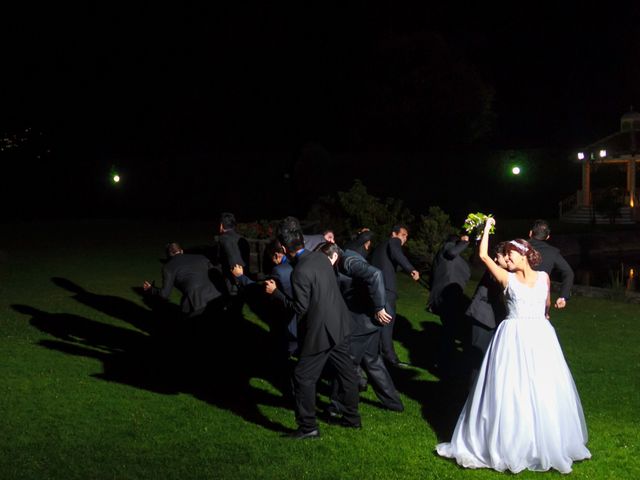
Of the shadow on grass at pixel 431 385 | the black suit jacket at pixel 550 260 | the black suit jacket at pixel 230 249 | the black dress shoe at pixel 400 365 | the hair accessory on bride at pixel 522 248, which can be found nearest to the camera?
the hair accessory on bride at pixel 522 248

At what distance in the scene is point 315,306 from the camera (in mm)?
7270

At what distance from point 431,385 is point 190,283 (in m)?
3.09

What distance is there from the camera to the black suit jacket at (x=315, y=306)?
7.23m

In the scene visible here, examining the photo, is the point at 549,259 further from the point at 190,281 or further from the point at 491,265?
the point at 190,281

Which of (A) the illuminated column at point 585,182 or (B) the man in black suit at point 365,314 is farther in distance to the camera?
(A) the illuminated column at point 585,182

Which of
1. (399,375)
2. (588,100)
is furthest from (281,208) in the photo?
(399,375)

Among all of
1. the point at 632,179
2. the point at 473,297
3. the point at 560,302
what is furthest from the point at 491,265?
the point at 632,179

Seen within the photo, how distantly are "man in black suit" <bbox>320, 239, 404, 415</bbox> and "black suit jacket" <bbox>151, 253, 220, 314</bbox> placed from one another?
259 centimetres

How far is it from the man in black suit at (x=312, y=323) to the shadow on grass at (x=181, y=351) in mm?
658

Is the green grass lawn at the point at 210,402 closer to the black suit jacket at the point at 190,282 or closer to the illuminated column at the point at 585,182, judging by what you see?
the black suit jacket at the point at 190,282

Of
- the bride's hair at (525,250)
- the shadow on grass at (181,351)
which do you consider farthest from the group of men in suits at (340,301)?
the bride's hair at (525,250)

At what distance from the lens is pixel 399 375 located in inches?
400

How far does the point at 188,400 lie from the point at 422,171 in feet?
99.8

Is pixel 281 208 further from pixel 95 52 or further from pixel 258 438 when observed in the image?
pixel 258 438
